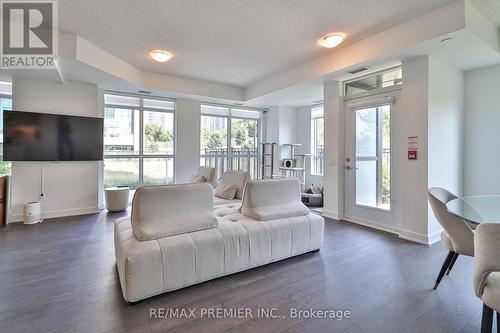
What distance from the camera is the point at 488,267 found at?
1313mm

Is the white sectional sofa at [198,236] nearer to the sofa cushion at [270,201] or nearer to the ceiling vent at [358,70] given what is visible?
the sofa cushion at [270,201]

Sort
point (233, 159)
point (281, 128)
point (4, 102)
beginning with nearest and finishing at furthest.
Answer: point (4, 102) < point (281, 128) < point (233, 159)

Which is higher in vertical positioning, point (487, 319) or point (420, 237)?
point (487, 319)

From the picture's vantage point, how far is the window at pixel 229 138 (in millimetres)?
6746

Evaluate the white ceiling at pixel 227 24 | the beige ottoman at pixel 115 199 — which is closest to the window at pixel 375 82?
the white ceiling at pixel 227 24

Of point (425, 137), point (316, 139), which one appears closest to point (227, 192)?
point (425, 137)

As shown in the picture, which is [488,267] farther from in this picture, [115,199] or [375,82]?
[115,199]

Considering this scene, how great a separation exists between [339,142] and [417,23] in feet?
6.89

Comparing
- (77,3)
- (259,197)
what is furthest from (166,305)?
(77,3)

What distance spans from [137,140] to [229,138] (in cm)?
250

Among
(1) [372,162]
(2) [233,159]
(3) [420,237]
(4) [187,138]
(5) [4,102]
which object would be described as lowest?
(3) [420,237]

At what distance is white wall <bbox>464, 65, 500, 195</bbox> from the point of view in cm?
372

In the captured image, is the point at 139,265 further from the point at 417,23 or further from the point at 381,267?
the point at 417,23

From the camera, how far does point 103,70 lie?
4.09 m
